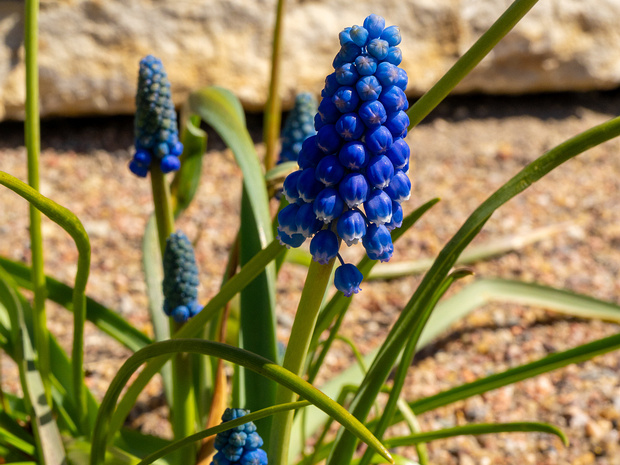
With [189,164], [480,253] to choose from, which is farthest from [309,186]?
[480,253]

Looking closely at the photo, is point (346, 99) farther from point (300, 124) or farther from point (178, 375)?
point (300, 124)

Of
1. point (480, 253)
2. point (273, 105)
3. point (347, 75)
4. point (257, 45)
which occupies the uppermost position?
point (257, 45)

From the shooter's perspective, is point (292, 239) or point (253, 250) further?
point (253, 250)

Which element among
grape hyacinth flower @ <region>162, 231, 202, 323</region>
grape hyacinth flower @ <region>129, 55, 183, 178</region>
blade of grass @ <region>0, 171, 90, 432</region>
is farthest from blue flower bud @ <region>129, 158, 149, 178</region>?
blade of grass @ <region>0, 171, 90, 432</region>

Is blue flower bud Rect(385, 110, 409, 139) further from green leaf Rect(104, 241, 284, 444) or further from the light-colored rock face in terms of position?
the light-colored rock face

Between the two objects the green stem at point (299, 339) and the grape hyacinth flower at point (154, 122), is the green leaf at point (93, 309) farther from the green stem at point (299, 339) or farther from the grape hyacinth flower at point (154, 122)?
the green stem at point (299, 339)

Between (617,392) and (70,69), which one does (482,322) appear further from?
(70,69)
